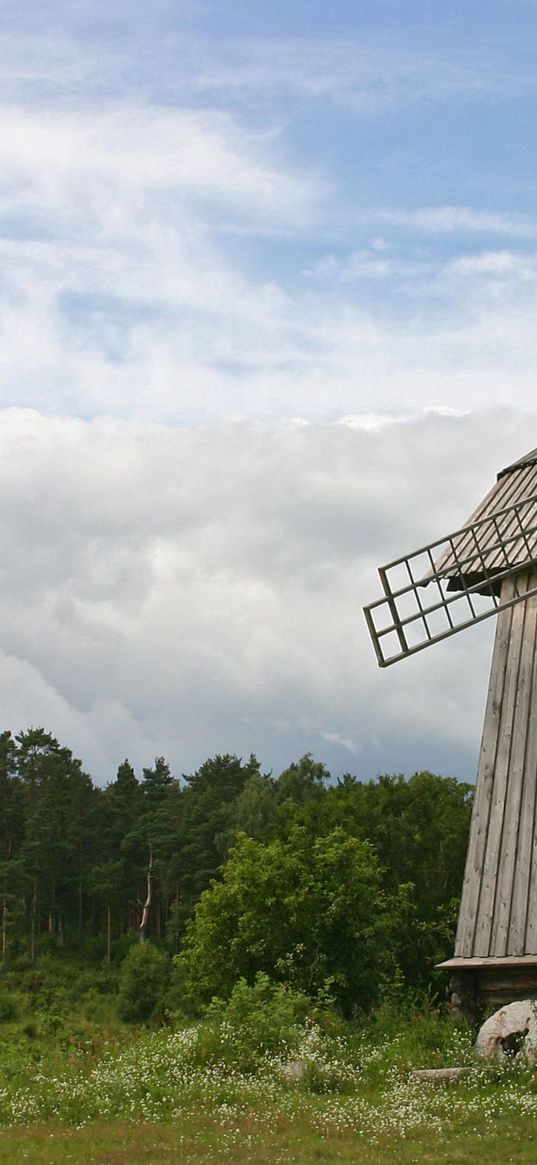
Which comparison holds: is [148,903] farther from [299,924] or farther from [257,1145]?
[257,1145]

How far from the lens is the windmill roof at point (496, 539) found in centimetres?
2027

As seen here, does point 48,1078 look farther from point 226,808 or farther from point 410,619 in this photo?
point 226,808

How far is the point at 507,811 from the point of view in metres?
19.3

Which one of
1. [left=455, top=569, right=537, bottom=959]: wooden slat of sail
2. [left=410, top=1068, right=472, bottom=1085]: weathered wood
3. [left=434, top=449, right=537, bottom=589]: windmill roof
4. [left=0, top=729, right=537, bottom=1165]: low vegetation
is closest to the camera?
[left=0, top=729, right=537, bottom=1165]: low vegetation

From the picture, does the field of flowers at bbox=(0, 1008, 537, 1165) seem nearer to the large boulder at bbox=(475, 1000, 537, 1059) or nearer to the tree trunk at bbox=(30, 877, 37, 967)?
the large boulder at bbox=(475, 1000, 537, 1059)

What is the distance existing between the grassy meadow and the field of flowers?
0.08 ft

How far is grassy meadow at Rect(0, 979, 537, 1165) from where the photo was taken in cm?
1377

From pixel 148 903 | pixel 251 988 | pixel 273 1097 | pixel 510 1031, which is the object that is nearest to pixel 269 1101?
pixel 273 1097

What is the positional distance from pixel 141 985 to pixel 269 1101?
47.3 meters

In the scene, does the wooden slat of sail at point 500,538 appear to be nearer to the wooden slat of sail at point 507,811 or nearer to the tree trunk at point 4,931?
the wooden slat of sail at point 507,811

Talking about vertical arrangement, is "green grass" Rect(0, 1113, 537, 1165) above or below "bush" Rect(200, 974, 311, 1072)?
below

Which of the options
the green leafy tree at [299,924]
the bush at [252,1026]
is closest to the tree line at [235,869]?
the green leafy tree at [299,924]

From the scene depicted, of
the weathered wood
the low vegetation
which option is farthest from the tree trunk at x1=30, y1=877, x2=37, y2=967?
the weathered wood

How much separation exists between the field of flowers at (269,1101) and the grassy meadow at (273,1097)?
0.08ft
